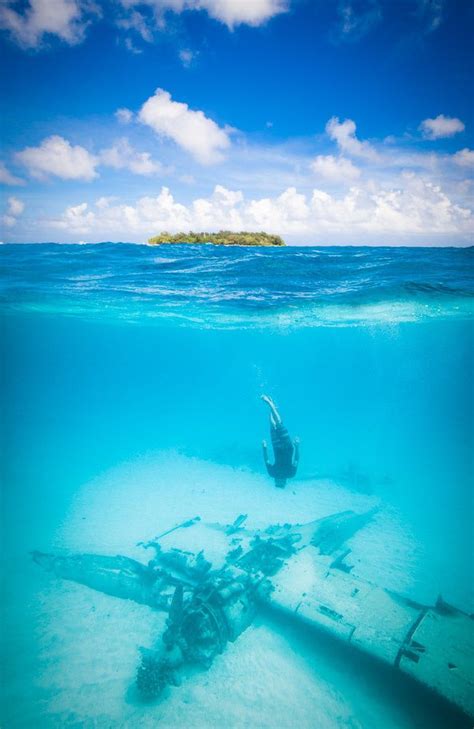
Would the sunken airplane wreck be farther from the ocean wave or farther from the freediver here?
the ocean wave

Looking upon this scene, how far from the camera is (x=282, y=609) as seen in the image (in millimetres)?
8180

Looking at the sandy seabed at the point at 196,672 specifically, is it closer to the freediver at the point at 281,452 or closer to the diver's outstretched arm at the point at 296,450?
the freediver at the point at 281,452

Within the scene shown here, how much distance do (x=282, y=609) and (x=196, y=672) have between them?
2.52 metres

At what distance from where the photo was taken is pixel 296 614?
7.90 m

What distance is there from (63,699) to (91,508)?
10470 mm

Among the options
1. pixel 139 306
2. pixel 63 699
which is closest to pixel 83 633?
pixel 63 699

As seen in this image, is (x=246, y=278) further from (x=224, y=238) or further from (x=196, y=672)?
(x=196, y=672)

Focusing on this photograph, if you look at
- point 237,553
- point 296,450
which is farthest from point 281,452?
point 237,553

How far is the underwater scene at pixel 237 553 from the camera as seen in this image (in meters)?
7.07

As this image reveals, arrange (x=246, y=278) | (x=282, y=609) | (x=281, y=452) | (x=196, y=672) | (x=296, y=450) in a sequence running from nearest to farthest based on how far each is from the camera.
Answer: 1. (x=196, y=672)
2. (x=282, y=609)
3. (x=296, y=450)
4. (x=281, y=452)
5. (x=246, y=278)

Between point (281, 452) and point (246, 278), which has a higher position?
point (246, 278)

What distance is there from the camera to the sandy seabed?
6867 millimetres

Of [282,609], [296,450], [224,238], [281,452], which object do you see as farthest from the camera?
[224,238]

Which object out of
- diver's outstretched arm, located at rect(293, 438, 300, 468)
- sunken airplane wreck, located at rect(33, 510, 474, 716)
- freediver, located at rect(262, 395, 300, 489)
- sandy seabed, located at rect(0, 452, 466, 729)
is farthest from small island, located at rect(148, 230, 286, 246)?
sandy seabed, located at rect(0, 452, 466, 729)
